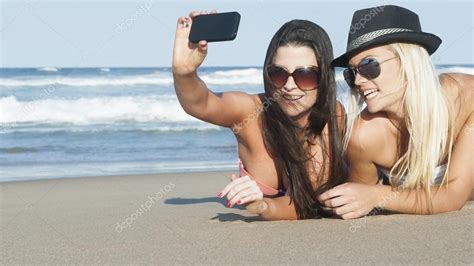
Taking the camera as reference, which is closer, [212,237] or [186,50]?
[186,50]

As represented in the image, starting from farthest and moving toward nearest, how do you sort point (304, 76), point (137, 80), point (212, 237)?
point (137, 80) → point (304, 76) → point (212, 237)

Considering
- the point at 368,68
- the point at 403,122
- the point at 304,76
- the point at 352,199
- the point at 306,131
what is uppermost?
the point at 368,68

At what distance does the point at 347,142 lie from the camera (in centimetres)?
407

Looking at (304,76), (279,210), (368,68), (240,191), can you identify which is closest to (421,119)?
(368,68)

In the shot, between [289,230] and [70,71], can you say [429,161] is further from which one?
[70,71]

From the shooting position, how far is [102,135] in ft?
40.3

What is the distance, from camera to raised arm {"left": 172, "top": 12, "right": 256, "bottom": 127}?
3.57m

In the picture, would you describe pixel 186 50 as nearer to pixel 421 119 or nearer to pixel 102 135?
pixel 421 119

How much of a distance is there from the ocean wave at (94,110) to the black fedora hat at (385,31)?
1117cm

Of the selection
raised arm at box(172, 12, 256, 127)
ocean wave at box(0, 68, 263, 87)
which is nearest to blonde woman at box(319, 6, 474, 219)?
raised arm at box(172, 12, 256, 127)

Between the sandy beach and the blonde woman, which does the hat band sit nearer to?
the blonde woman

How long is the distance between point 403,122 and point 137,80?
25.0m

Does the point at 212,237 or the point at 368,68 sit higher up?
the point at 368,68

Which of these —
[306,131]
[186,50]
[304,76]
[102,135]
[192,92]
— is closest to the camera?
[186,50]
